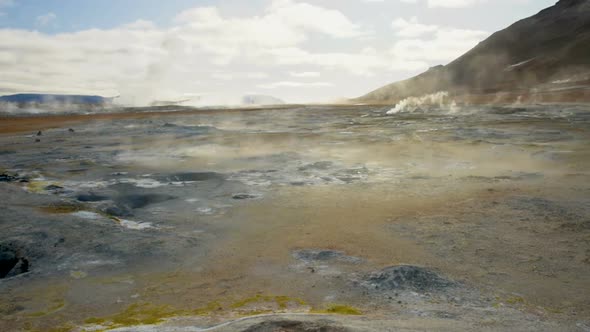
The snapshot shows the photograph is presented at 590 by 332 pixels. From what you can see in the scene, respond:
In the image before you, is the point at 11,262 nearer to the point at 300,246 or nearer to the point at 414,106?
the point at 300,246

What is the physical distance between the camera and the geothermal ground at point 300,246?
4.61 metres

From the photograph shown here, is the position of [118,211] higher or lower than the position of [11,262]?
higher

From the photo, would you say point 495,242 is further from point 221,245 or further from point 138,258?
point 138,258

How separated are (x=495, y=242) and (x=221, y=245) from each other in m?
3.81

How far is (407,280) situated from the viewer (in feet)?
17.3

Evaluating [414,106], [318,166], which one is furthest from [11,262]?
[414,106]

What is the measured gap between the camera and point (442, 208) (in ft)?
27.2

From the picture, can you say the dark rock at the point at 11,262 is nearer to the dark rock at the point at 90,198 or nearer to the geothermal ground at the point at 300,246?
the geothermal ground at the point at 300,246

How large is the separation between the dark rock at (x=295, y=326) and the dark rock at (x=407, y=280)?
4.79 feet

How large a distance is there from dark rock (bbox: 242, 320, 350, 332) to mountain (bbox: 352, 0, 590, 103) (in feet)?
163

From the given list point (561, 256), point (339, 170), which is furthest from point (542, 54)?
point (561, 256)

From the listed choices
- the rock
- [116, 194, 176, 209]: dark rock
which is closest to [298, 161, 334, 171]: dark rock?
[116, 194, 176, 209]: dark rock

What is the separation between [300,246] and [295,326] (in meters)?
2.73

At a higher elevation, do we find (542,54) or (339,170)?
(542,54)
